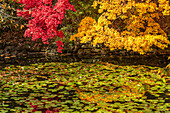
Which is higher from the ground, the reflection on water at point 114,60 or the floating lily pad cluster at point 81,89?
the reflection on water at point 114,60

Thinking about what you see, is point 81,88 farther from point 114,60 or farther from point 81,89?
point 114,60

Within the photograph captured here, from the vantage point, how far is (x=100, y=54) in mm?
13281

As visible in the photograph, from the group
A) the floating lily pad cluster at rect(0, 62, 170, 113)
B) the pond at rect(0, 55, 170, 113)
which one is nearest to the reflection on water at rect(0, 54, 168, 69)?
the pond at rect(0, 55, 170, 113)

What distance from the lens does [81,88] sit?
6766 mm

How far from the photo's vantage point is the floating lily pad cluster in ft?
17.1

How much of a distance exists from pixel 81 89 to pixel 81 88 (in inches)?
3.7

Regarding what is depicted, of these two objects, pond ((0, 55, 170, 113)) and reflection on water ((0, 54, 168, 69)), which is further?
reflection on water ((0, 54, 168, 69))

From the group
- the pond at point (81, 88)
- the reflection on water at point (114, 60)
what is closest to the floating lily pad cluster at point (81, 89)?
the pond at point (81, 88)

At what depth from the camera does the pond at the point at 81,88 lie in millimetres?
5215

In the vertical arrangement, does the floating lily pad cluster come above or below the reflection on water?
below

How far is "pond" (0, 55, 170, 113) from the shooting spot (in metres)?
5.21

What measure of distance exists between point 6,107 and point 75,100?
4.43 feet

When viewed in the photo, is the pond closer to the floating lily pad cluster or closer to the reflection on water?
the floating lily pad cluster

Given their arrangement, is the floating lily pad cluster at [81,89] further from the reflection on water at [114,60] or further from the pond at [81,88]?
the reflection on water at [114,60]
